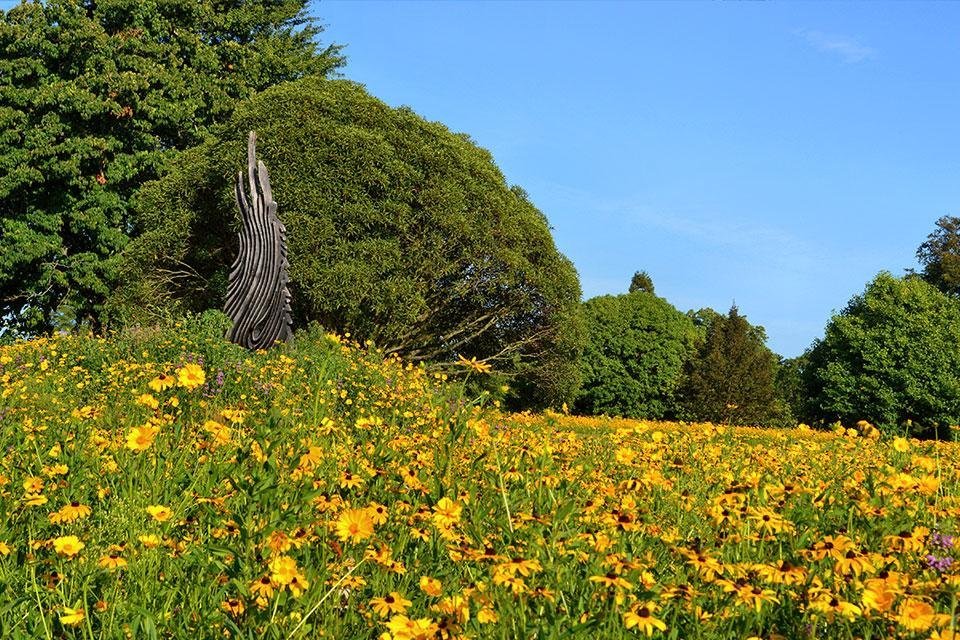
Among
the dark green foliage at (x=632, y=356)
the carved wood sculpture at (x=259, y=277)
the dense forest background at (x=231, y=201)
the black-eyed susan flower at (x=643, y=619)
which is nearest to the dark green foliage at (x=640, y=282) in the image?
the dark green foliage at (x=632, y=356)

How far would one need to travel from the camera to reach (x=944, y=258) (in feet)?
145

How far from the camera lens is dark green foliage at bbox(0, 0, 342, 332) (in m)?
24.2

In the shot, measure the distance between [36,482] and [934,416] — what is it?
33996 mm

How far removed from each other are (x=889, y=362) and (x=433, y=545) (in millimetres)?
32933

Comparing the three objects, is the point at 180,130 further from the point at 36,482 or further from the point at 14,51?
the point at 36,482

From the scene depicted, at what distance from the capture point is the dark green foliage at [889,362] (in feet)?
104

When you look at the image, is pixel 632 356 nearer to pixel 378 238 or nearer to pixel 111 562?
pixel 378 238

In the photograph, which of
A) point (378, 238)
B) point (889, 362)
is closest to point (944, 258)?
point (889, 362)

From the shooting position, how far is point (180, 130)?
26859 mm

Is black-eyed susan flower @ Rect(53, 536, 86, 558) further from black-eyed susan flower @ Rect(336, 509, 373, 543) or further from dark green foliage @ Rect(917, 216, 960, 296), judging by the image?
dark green foliage @ Rect(917, 216, 960, 296)

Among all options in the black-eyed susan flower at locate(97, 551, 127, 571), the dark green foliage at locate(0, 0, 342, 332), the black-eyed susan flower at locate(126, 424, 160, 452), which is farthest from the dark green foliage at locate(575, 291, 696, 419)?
the black-eyed susan flower at locate(97, 551, 127, 571)

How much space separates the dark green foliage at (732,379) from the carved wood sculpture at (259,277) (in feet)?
67.1

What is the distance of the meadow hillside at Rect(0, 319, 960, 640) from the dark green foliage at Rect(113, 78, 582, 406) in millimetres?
17090

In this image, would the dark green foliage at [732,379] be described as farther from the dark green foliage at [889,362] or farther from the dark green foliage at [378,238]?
the dark green foliage at [378,238]
